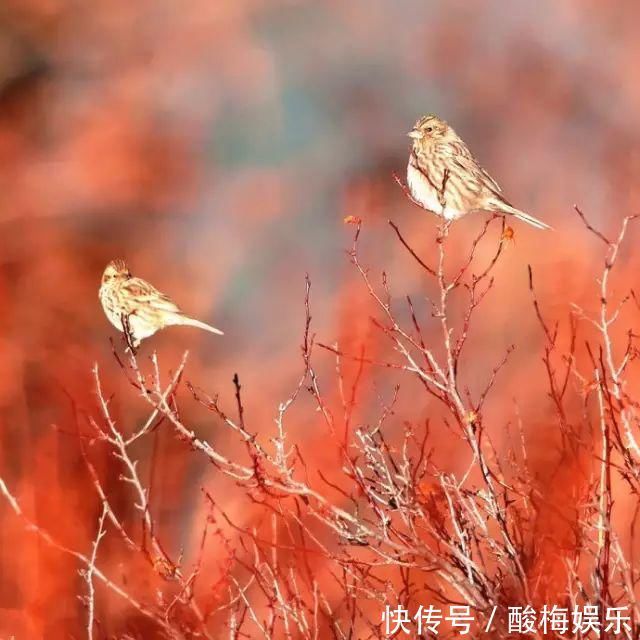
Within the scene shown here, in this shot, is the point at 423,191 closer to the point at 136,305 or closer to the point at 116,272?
the point at 136,305

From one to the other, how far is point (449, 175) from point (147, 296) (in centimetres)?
200

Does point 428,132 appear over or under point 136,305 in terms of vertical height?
over

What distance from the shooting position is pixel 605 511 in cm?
221

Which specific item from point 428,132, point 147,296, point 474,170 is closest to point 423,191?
point 474,170

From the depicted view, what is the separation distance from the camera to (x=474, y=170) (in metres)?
4.66

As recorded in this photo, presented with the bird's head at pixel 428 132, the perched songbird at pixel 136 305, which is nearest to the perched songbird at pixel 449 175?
the bird's head at pixel 428 132

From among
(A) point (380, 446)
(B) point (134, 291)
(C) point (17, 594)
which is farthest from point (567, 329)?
(A) point (380, 446)

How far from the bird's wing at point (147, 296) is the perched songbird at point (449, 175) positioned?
1.64 m

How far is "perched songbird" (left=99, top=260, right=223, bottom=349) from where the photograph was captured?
5059 millimetres

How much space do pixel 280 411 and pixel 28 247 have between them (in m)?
9.59

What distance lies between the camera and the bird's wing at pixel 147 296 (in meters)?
5.09

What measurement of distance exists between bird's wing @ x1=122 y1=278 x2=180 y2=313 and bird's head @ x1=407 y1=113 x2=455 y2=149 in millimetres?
1731

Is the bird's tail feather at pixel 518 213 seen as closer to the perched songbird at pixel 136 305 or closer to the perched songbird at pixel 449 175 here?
the perched songbird at pixel 449 175

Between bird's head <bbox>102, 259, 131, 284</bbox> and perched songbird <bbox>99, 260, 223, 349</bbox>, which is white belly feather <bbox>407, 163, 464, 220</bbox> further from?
bird's head <bbox>102, 259, 131, 284</bbox>
